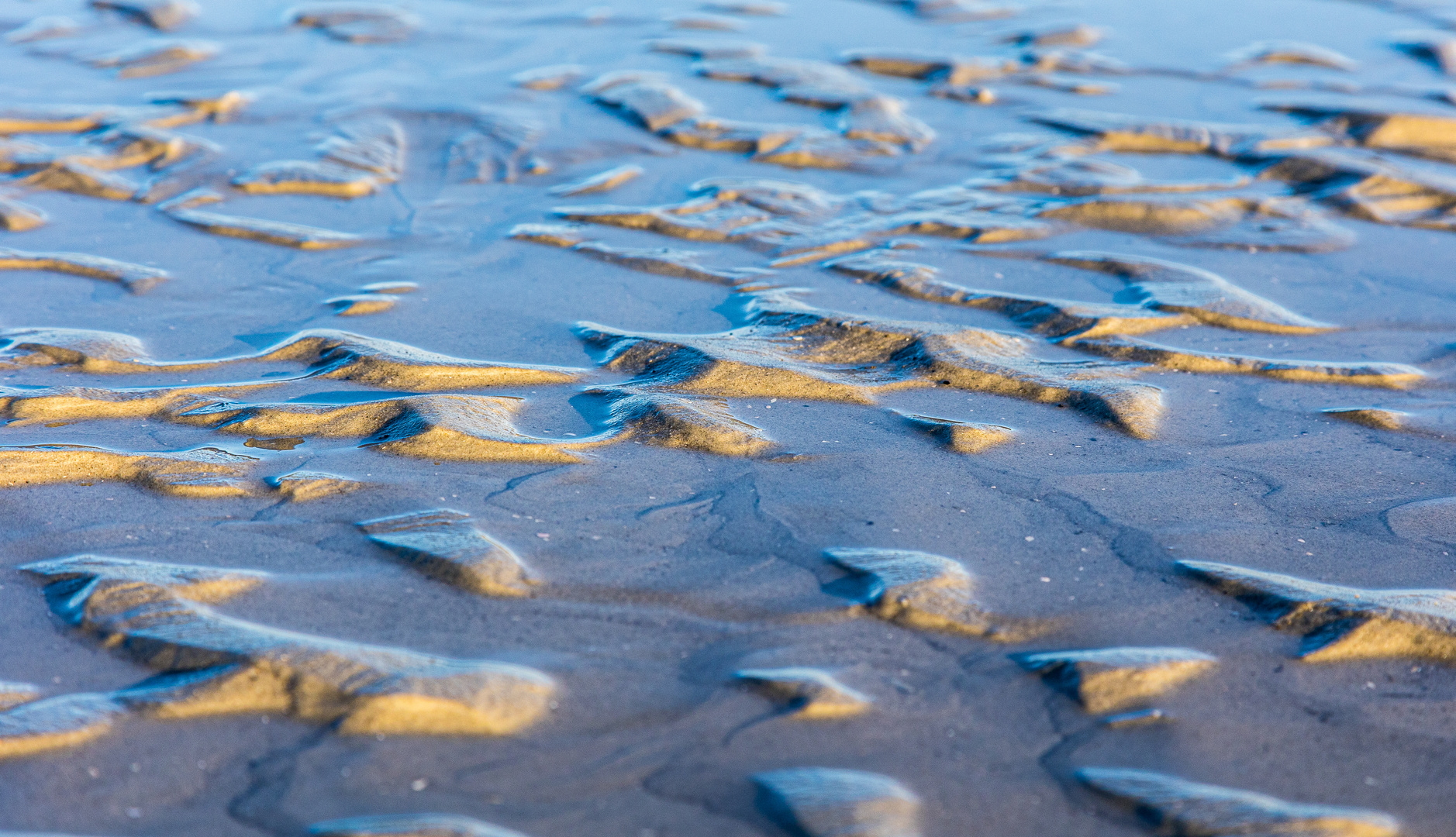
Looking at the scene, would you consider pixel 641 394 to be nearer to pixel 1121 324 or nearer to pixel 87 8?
pixel 1121 324

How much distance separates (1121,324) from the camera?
3377 millimetres

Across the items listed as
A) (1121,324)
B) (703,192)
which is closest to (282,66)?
(703,192)

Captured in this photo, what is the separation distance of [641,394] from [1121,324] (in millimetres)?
1482

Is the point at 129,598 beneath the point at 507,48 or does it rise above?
beneath

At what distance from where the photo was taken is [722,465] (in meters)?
2.58

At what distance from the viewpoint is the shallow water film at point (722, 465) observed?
1.70 m

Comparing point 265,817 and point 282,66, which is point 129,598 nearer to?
point 265,817

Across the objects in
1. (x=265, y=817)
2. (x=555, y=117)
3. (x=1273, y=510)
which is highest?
(x=555, y=117)

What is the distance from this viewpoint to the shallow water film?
1.70m

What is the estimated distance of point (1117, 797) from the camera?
1652 mm

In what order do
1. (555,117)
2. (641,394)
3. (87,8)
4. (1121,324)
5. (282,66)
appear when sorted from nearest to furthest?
(641,394) < (1121,324) < (555,117) < (282,66) < (87,8)

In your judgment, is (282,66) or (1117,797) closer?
(1117,797)

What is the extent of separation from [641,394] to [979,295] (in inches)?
50.1

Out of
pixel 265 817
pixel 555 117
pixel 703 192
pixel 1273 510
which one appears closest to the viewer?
pixel 265 817
